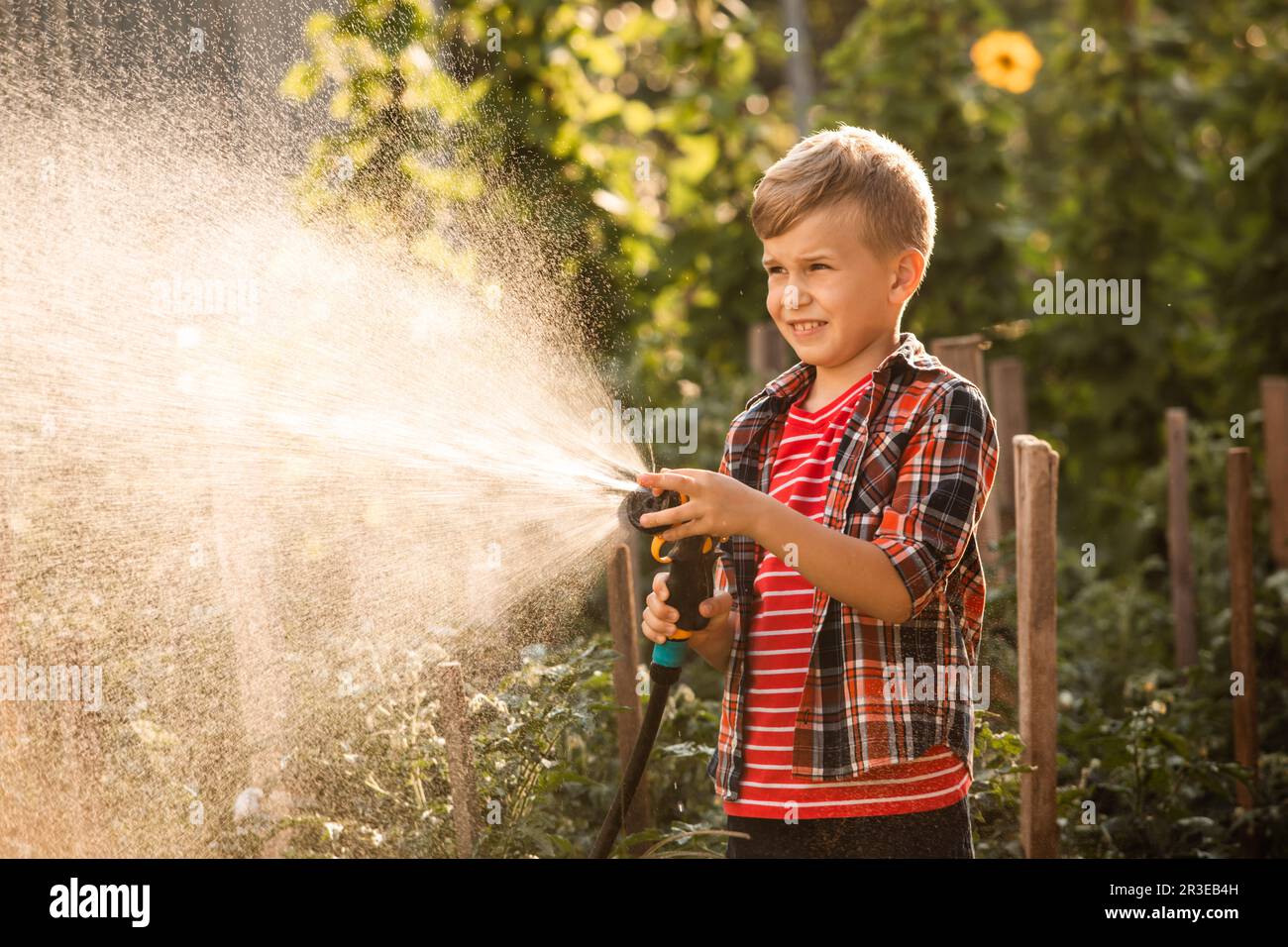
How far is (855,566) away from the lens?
2107mm

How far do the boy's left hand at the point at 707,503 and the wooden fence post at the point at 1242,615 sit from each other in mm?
2158

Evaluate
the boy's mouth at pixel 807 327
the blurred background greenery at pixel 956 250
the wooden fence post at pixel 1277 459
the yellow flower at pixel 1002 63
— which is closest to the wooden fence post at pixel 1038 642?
the blurred background greenery at pixel 956 250

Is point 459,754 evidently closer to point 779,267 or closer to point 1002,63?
point 779,267

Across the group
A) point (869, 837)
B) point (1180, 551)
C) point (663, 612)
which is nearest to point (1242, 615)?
point (1180, 551)

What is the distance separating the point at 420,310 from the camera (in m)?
3.28

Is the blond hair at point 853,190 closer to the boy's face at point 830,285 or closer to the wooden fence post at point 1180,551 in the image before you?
the boy's face at point 830,285

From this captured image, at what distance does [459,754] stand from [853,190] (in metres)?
1.38

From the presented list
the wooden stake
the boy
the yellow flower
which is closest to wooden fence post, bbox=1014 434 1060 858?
the boy

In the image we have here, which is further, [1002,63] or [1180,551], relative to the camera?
[1002,63]

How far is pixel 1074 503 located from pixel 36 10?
5.31 meters

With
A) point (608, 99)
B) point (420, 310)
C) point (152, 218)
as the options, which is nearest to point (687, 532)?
point (420, 310)

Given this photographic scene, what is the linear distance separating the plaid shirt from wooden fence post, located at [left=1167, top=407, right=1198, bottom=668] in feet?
8.55

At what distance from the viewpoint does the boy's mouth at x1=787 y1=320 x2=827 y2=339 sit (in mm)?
2338

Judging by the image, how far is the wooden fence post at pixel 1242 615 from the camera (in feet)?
12.2
